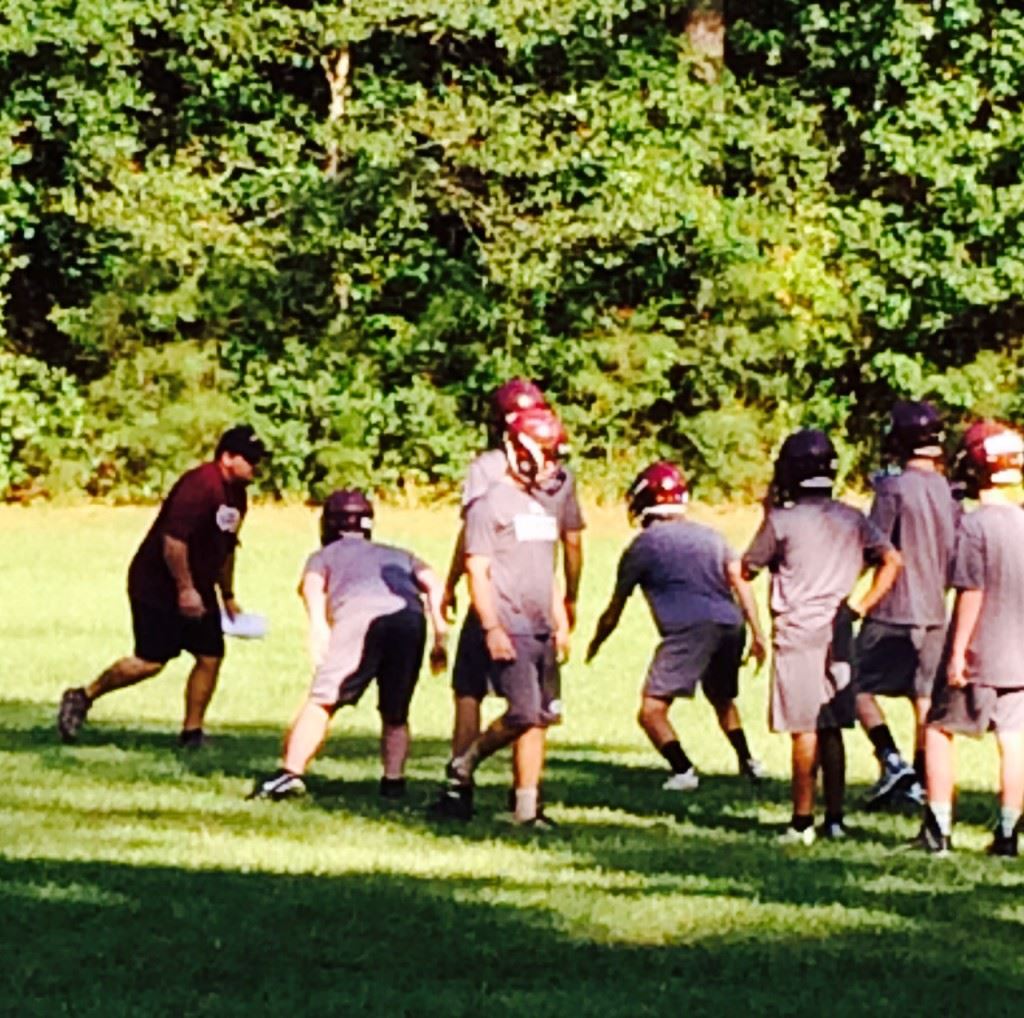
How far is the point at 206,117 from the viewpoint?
120ft

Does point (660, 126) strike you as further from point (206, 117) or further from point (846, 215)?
point (206, 117)

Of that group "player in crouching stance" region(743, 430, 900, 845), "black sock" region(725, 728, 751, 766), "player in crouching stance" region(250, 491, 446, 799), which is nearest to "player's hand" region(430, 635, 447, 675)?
"player in crouching stance" region(250, 491, 446, 799)

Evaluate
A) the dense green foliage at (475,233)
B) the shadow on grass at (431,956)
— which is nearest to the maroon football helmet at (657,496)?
the shadow on grass at (431,956)

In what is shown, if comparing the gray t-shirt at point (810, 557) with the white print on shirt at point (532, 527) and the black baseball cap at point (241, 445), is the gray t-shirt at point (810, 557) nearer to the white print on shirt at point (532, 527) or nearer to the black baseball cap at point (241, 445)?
the white print on shirt at point (532, 527)

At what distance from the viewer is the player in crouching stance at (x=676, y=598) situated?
14273 mm

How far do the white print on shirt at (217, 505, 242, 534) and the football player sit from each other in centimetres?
228

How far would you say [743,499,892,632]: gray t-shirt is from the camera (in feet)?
39.3

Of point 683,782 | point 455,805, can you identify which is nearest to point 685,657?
point 683,782

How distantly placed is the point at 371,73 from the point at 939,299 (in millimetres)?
6921

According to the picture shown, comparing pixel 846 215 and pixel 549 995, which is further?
pixel 846 215

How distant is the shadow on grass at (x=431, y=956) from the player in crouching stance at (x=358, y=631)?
2721 mm

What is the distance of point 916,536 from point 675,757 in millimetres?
1600

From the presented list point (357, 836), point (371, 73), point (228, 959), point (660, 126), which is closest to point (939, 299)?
point (660, 126)

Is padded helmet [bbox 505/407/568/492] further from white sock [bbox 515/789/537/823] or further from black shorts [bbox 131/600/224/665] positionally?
black shorts [bbox 131/600/224/665]
